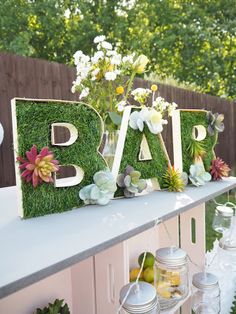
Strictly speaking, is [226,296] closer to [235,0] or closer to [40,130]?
[40,130]

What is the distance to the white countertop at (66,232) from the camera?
500mm

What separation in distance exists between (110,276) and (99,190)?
0.77 ft

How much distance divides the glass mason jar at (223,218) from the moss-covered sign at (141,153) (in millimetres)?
386

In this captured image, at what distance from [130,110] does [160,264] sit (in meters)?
0.45

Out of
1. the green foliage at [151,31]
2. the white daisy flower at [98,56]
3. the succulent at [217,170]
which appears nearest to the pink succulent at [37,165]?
the white daisy flower at [98,56]

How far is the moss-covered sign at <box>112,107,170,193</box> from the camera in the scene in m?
1.00

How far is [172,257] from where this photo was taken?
2.91ft

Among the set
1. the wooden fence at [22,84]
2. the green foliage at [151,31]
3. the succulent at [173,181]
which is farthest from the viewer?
the green foliage at [151,31]

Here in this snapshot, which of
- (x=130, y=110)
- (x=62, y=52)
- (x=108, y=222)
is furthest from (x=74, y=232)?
(x=62, y=52)

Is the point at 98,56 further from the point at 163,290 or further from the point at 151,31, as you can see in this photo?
the point at 151,31

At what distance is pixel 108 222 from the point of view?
74 cm

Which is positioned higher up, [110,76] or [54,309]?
[110,76]

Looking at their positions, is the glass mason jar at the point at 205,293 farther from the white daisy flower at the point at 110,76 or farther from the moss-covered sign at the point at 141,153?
the white daisy flower at the point at 110,76

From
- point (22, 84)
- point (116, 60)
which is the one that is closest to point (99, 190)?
point (116, 60)
